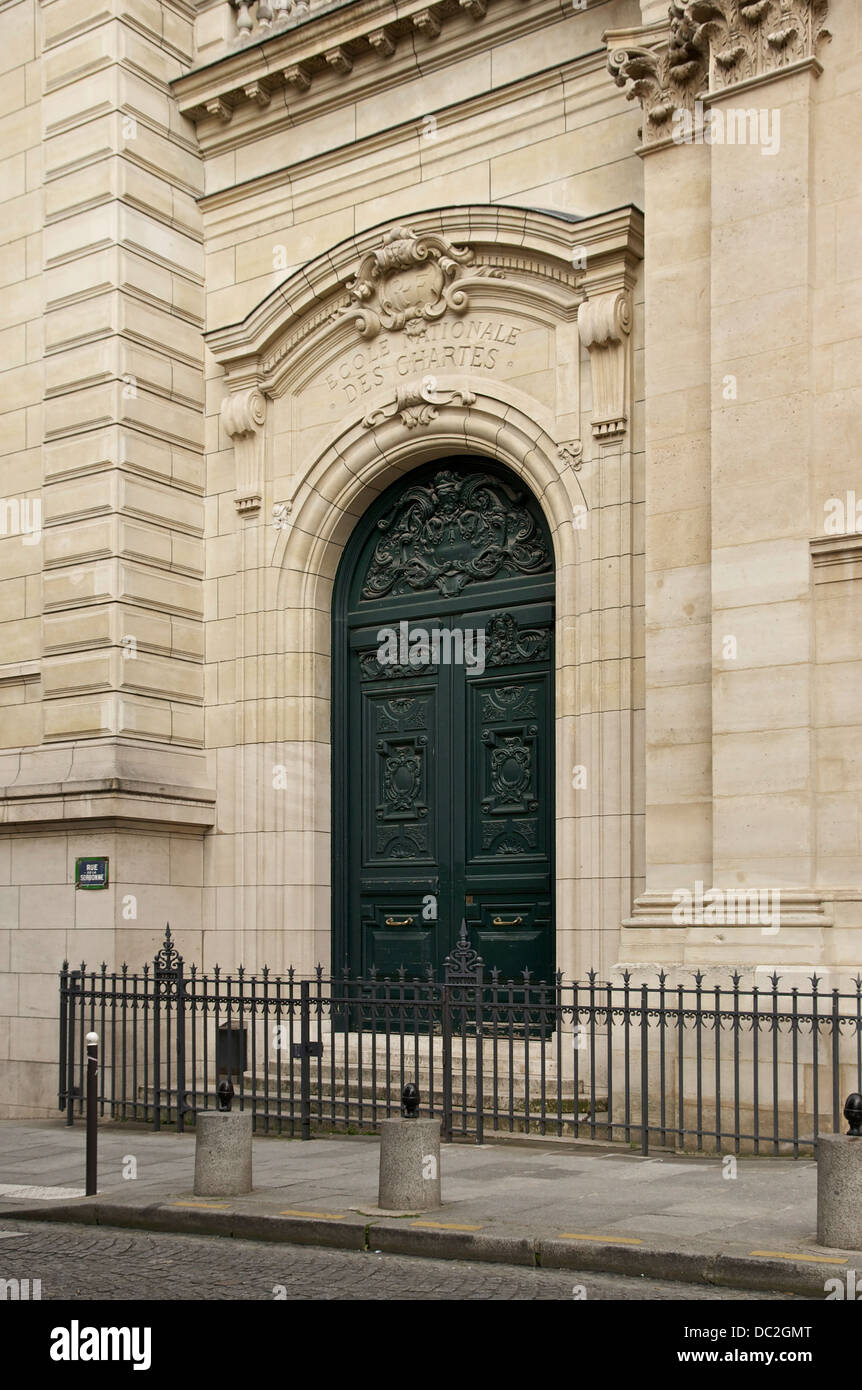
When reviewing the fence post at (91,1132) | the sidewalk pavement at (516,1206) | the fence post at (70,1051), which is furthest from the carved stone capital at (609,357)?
the fence post at (91,1132)

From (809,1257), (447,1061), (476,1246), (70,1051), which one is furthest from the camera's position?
(70,1051)

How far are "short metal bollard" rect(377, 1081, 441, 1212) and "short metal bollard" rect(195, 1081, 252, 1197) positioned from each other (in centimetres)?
109

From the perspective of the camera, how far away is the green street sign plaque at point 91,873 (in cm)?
1608

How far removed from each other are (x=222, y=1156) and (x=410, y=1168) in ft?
4.63

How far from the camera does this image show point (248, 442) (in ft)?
57.5

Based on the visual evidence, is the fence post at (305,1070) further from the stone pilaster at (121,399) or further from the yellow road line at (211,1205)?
the stone pilaster at (121,399)

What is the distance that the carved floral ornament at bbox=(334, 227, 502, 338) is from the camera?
1608 centimetres

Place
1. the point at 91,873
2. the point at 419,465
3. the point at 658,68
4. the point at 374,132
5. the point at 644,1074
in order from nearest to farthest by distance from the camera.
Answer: the point at 644,1074 → the point at 658,68 → the point at 91,873 → the point at 374,132 → the point at 419,465

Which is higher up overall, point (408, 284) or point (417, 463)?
point (408, 284)

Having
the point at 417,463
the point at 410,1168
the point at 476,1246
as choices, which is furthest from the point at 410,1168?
the point at 417,463

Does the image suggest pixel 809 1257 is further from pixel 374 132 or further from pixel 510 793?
pixel 374 132

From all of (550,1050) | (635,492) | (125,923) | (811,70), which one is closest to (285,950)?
(125,923)

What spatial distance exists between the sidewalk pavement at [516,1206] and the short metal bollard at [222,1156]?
0.36 ft

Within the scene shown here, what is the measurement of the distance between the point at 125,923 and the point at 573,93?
9.51 meters
